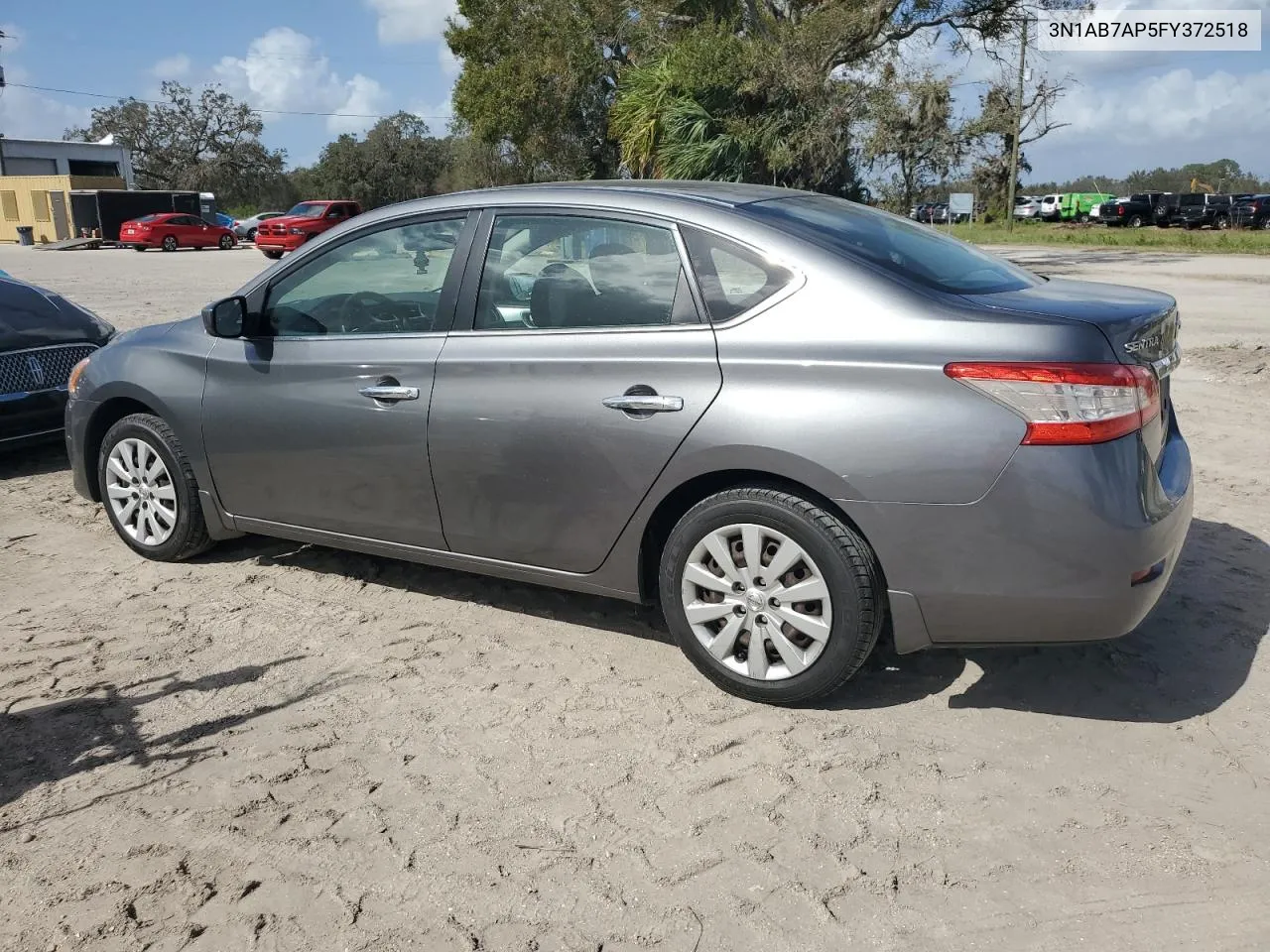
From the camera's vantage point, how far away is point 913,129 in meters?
21.4

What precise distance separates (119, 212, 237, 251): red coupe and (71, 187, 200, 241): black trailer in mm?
3060

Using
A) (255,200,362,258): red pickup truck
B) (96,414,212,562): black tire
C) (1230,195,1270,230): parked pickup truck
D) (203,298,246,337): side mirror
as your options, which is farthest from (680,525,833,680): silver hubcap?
(1230,195,1270,230): parked pickup truck

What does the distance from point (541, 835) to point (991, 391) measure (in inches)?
69.9

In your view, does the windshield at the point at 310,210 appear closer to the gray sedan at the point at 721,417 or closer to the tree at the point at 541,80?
the tree at the point at 541,80

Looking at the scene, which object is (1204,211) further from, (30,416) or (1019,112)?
(30,416)

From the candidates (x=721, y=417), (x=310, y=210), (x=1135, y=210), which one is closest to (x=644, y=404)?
(x=721, y=417)

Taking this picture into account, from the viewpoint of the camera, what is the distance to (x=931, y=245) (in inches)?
160

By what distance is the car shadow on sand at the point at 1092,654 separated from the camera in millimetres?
3701

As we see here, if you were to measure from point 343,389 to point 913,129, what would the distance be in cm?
1941

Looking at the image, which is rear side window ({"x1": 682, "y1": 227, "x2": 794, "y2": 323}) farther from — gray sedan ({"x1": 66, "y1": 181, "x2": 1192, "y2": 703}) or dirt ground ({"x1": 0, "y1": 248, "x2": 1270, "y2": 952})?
dirt ground ({"x1": 0, "y1": 248, "x2": 1270, "y2": 952})

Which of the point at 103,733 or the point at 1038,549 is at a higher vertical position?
the point at 1038,549

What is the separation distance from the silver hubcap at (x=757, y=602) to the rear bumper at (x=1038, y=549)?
10.1 inches

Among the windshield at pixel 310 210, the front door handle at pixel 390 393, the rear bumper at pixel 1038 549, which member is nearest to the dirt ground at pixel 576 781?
the rear bumper at pixel 1038 549

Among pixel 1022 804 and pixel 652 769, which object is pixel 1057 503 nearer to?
pixel 1022 804
